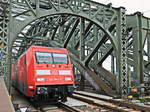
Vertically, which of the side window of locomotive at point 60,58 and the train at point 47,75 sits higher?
the side window of locomotive at point 60,58

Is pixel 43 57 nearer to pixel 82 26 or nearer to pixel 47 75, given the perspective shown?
pixel 47 75

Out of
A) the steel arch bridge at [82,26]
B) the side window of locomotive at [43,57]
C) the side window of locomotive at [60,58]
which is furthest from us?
the side window of locomotive at [60,58]

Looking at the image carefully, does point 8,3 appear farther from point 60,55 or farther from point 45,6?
point 45,6

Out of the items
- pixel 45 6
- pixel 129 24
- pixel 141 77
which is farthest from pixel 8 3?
pixel 141 77

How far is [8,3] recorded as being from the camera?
355 inches

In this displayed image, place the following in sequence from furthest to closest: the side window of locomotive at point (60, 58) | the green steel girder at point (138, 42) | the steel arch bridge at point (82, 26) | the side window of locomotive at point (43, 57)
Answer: the green steel girder at point (138, 42) < the side window of locomotive at point (60, 58) < the side window of locomotive at point (43, 57) < the steel arch bridge at point (82, 26)

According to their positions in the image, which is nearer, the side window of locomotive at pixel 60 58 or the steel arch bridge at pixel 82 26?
the steel arch bridge at pixel 82 26

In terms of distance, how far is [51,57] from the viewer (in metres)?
9.45

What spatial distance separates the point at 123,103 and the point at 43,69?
435cm

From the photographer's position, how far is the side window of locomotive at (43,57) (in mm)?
9038

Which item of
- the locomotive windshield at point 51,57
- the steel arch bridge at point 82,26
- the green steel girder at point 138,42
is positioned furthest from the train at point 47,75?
the green steel girder at point 138,42

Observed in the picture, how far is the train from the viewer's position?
28.1 ft

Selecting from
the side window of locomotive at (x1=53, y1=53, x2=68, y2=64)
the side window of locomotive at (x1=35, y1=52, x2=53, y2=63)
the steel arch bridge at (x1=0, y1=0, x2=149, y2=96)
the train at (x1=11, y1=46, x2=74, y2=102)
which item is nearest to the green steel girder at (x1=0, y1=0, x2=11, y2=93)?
the steel arch bridge at (x1=0, y1=0, x2=149, y2=96)

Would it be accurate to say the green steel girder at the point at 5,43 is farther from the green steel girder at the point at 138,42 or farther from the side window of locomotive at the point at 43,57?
the green steel girder at the point at 138,42
